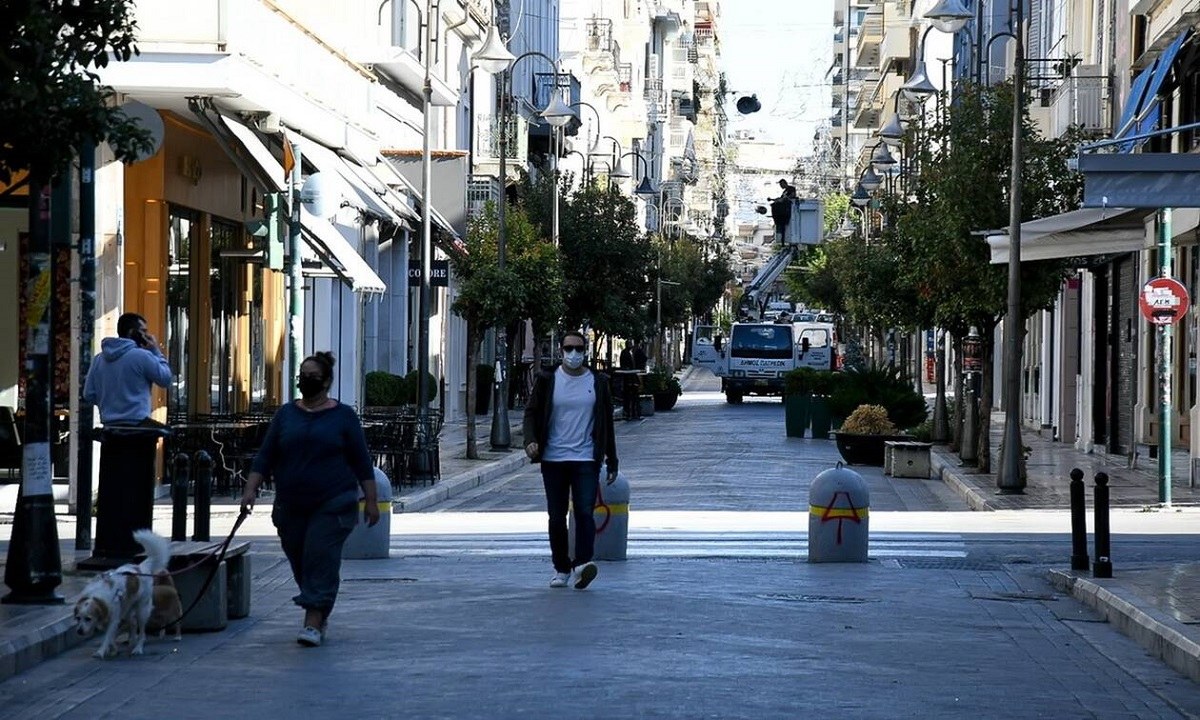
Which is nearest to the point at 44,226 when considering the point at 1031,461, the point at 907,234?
the point at 907,234

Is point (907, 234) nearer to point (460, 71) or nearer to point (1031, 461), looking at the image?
point (1031, 461)

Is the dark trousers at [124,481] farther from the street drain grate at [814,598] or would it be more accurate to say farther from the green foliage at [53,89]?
the street drain grate at [814,598]

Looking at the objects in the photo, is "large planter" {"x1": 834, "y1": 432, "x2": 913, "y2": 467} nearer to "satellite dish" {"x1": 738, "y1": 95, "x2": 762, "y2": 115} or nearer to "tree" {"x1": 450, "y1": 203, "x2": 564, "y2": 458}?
"tree" {"x1": 450, "y1": 203, "x2": 564, "y2": 458}

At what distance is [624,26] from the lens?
A: 11700 centimetres

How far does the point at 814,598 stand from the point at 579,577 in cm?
163

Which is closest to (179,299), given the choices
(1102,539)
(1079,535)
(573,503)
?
(573,503)

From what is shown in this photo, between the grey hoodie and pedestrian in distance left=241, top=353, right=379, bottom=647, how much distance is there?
460 centimetres

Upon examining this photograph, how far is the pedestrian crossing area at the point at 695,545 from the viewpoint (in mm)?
19047

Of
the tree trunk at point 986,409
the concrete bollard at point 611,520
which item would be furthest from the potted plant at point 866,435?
the concrete bollard at point 611,520

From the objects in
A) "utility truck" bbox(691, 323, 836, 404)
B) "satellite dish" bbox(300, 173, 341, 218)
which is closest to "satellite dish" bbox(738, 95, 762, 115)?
"utility truck" bbox(691, 323, 836, 404)

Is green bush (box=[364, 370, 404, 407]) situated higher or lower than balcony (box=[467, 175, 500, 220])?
lower

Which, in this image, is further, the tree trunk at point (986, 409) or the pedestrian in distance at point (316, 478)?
the tree trunk at point (986, 409)

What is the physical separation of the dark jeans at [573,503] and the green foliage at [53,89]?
4160 millimetres

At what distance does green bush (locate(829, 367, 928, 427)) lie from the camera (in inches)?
1570
